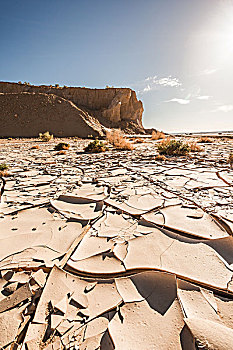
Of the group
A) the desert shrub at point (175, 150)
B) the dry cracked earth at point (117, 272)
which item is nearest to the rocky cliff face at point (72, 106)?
the desert shrub at point (175, 150)

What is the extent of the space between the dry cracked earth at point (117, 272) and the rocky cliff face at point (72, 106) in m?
16.9

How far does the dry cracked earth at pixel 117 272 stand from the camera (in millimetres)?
778

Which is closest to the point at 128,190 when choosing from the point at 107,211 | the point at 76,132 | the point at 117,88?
the point at 107,211

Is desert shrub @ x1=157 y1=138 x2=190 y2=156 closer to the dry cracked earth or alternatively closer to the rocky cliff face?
the dry cracked earth

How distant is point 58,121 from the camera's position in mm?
18516

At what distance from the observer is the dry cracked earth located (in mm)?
778

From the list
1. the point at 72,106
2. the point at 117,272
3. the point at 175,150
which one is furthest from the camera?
the point at 72,106

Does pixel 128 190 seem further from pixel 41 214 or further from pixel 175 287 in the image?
pixel 175 287

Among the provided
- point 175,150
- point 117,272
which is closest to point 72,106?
point 175,150

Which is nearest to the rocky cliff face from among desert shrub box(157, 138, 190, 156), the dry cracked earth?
desert shrub box(157, 138, 190, 156)

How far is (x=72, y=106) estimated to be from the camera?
20.3 metres

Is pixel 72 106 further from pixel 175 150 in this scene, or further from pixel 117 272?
pixel 117 272

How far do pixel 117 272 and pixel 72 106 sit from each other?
21.8m

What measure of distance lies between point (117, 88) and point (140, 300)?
2959 centimetres
